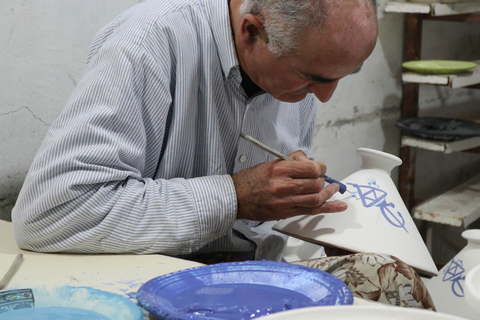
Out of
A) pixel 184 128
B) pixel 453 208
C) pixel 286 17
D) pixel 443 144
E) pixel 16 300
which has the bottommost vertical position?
pixel 453 208

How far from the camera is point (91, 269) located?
99 cm

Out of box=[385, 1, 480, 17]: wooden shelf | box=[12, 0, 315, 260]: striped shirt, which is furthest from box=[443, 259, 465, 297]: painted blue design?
box=[385, 1, 480, 17]: wooden shelf

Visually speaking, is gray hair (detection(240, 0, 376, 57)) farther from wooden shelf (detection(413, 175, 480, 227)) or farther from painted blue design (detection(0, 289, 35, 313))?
wooden shelf (detection(413, 175, 480, 227))

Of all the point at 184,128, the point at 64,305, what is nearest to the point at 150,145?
the point at 184,128

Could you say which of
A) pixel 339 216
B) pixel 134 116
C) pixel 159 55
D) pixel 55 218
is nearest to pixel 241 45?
pixel 159 55

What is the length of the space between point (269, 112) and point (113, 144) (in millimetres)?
490

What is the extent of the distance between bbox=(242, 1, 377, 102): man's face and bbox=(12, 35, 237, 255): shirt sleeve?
0.23 meters

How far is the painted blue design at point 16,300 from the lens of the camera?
2.58ft

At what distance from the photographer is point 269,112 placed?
144 cm

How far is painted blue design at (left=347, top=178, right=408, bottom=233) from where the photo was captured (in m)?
1.14

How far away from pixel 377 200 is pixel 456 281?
0.35 m

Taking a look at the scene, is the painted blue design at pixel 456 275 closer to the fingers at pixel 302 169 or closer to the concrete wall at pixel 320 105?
the fingers at pixel 302 169

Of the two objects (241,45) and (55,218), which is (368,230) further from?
(55,218)

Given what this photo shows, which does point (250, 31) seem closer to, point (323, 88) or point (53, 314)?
point (323, 88)
